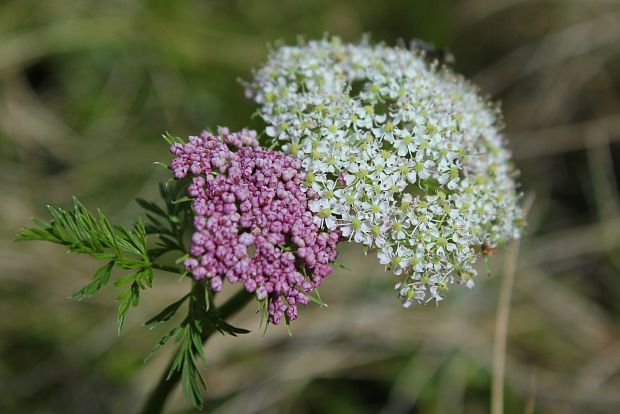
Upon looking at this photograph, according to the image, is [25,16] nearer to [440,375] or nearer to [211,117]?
[211,117]

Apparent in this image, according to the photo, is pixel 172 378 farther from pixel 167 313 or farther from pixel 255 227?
pixel 255 227

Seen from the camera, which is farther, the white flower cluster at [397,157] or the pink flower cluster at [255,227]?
the white flower cluster at [397,157]

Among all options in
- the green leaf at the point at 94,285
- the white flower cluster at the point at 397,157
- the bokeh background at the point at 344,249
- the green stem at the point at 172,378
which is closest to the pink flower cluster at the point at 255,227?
the white flower cluster at the point at 397,157

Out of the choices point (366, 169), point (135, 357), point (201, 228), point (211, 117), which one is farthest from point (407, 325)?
point (201, 228)

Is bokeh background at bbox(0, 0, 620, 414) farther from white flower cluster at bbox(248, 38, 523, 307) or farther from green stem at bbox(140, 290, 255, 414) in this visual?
white flower cluster at bbox(248, 38, 523, 307)

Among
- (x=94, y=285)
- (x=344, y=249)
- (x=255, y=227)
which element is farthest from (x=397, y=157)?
(x=344, y=249)

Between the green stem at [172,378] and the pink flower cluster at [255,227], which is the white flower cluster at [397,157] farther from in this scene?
the green stem at [172,378]

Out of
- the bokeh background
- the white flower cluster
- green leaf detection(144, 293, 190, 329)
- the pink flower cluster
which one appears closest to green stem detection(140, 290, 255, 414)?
green leaf detection(144, 293, 190, 329)
